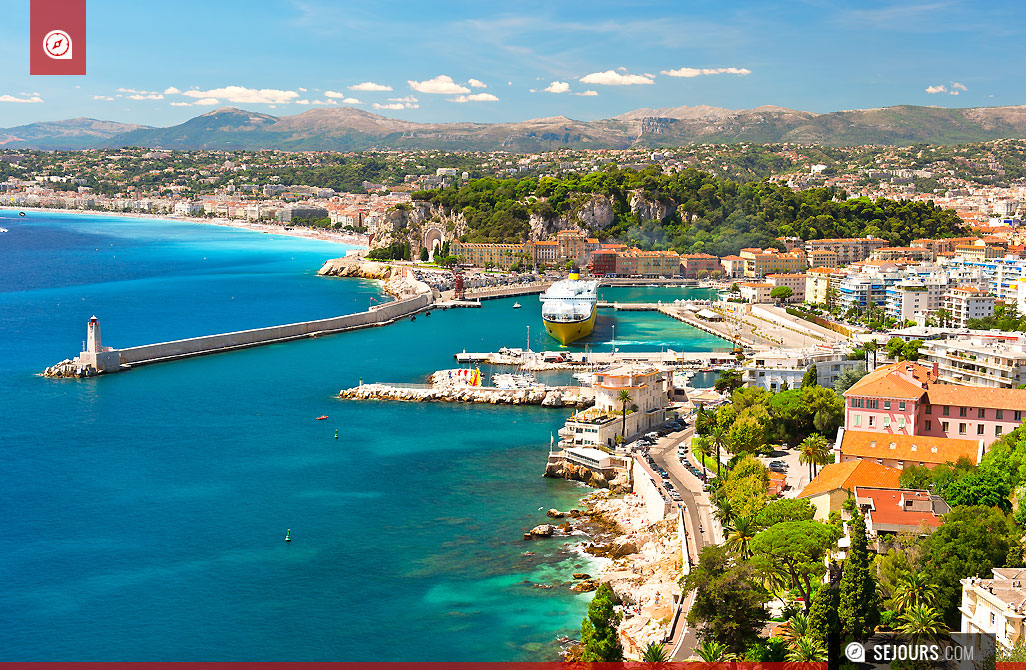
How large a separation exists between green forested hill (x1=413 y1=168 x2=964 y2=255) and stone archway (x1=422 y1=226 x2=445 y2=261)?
6.93ft

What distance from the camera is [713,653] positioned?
10.0 m

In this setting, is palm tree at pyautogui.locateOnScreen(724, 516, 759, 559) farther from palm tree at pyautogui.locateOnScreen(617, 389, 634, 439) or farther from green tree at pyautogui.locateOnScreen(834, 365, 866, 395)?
green tree at pyautogui.locateOnScreen(834, 365, 866, 395)

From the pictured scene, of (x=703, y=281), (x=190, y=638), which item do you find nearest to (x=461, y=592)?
(x=190, y=638)

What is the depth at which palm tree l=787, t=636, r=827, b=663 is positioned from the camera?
9422mm

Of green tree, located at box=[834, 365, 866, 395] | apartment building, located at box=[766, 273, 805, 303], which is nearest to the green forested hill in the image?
apartment building, located at box=[766, 273, 805, 303]

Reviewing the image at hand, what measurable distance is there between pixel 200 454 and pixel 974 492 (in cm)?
1475

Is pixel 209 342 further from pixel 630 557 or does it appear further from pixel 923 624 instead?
pixel 923 624

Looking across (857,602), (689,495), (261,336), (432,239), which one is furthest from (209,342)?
(432,239)

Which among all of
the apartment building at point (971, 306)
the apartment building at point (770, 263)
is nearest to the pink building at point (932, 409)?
the apartment building at point (971, 306)

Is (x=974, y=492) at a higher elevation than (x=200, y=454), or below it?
higher

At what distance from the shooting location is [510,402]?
25.7 metres

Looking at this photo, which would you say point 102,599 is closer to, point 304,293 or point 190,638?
point 190,638

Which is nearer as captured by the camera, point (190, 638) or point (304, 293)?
point (190, 638)

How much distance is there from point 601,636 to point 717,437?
7985mm
